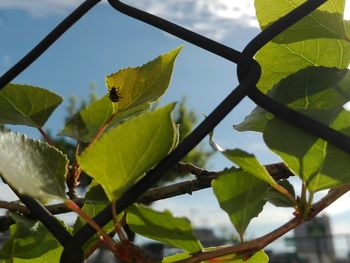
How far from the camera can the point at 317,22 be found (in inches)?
8.5

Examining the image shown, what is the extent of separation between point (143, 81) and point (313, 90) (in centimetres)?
9

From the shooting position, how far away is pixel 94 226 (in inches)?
6.8

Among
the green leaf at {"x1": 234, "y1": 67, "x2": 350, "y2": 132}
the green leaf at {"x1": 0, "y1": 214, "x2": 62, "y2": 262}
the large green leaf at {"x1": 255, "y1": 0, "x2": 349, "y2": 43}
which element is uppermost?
the large green leaf at {"x1": 255, "y1": 0, "x2": 349, "y2": 43}

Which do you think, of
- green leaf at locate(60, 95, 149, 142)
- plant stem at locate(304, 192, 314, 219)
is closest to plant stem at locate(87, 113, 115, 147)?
green leaf at locate(60, 95, 149, 142)

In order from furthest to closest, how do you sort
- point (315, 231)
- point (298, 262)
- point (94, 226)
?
point (315, 231)
point (298, 262)
point (94, 226)

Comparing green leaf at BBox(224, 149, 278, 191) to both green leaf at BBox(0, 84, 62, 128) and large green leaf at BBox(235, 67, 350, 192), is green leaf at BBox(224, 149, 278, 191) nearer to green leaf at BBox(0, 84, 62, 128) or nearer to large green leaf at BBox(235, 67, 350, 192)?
large green leaf at BBox(235, 67, 350, 192)

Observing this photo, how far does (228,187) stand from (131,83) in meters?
0.09

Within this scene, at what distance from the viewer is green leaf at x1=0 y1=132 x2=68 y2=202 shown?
158 mm

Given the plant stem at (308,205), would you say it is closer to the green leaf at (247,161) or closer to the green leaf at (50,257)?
the green leaf at (247,161)

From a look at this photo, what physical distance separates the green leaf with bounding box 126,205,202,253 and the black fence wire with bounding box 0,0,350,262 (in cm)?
1

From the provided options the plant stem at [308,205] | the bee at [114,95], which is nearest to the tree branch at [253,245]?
the plant stem at [308,205]

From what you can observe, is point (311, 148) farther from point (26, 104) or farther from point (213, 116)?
point (26, 104)

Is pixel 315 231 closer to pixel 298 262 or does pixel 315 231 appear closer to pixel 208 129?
pixel 298 262

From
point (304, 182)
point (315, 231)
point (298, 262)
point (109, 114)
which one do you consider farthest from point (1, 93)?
point (315, 231)
